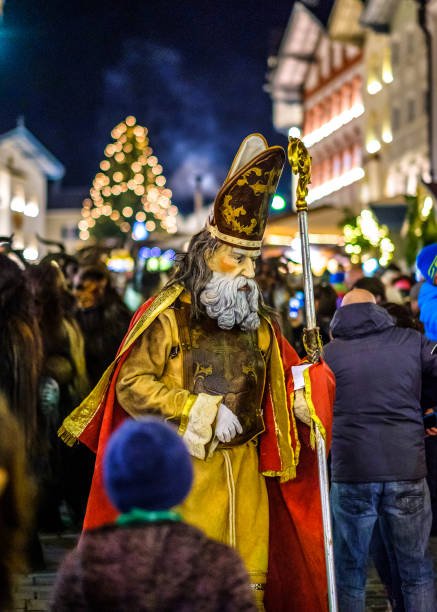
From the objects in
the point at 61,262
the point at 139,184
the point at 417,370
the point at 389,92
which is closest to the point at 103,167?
the point at 139,184

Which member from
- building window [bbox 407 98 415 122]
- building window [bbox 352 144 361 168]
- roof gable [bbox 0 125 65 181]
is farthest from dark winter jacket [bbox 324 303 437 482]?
roof gable [bbox 0 125 65 181]

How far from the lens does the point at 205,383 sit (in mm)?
4262

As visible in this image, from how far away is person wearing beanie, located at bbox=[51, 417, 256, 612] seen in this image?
6.89 ft

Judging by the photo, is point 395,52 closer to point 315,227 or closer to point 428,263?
point 315,227

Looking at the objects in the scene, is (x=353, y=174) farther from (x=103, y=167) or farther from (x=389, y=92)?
(x=103, y=167)

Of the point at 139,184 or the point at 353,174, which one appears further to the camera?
the point at 139,184

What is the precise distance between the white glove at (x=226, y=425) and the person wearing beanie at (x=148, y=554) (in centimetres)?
180

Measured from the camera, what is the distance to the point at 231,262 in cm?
441

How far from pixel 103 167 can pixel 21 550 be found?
2172 inches

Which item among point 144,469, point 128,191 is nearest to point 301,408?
point 144,469

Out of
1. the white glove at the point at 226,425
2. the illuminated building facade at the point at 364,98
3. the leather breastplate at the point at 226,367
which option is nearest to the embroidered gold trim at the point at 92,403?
the leather breastplate at the point at 226,367

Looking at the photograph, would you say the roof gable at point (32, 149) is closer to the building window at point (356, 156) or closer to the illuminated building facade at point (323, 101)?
the illuminated building facade at point (323, 101)

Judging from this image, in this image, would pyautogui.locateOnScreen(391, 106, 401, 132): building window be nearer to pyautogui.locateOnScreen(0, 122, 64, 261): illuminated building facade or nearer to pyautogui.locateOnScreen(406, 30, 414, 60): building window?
pyautogui.locateOnScreen(406, 30, 414, 60): building window

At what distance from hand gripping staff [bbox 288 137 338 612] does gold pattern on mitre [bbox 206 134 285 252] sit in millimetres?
128
